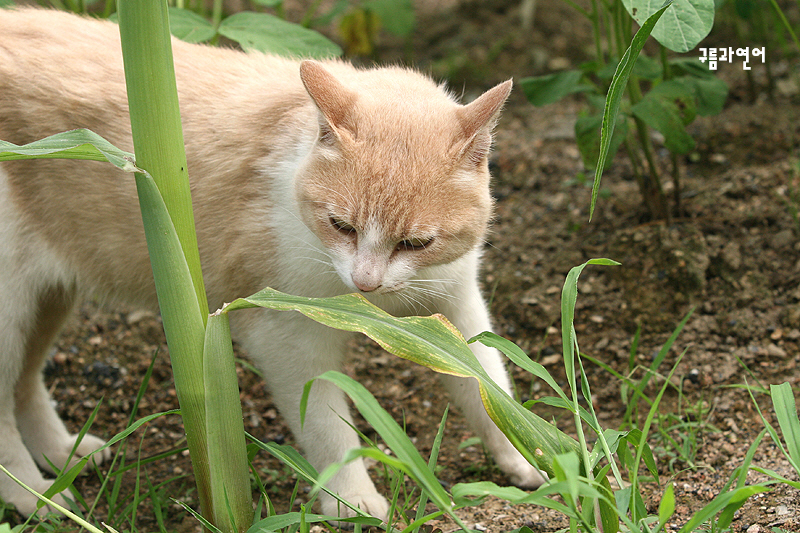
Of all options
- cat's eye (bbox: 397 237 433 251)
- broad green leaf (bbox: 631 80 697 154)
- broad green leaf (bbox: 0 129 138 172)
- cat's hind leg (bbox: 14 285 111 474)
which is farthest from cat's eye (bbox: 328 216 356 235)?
broad green leaf (bbox: 631 80 697 154)

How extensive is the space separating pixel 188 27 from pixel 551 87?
138cm

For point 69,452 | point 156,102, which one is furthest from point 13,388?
point 156,102

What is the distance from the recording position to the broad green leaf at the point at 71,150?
1.44 meters

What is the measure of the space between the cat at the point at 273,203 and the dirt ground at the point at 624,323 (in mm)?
418

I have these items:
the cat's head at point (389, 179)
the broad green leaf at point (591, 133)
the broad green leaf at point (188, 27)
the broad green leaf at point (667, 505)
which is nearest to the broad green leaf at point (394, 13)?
the broad green leaf at point (591, 133)

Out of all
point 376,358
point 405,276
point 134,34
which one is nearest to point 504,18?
point 376,358

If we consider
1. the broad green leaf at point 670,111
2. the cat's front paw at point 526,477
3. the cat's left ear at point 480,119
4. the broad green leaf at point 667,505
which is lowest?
the cat's front paw at point 526,477

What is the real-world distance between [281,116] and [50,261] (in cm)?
91

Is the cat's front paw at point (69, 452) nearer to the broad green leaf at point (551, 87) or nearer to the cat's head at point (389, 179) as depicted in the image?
the cat's head at point (389, 179)

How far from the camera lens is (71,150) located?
148 cm

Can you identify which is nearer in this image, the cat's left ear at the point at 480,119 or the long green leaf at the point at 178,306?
the long green leaf at the point at 178,306

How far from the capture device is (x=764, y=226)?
3.09m

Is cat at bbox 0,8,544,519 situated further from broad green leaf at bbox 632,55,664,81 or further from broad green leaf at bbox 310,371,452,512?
broad green leaf at bbox 632,55,664,81

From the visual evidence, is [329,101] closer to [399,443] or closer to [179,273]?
[179,273]
